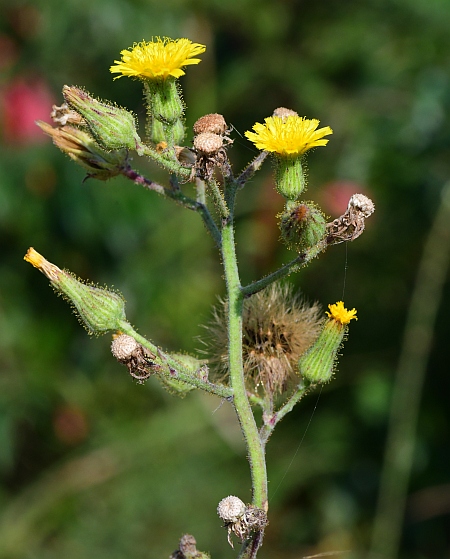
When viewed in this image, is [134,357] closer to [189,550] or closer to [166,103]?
[189,550]

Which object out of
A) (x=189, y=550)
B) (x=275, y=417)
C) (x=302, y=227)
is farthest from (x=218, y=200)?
(x=189, y=550)

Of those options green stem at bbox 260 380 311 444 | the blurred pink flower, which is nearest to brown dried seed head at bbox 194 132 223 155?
green stem at bbox 260 380 311 444

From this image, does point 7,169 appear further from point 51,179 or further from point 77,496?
point 77,496

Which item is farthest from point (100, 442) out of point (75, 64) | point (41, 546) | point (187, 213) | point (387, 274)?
point (75, 64)

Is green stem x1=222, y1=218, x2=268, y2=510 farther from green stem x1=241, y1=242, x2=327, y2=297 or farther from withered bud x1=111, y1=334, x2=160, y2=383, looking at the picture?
withered bud x1=111, y1=334, x2=160, y2=383

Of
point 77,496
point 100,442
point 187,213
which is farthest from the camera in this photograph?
point 187,213

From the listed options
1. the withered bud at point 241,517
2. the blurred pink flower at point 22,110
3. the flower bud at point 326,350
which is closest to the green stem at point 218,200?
the flower bud at point 326,350
